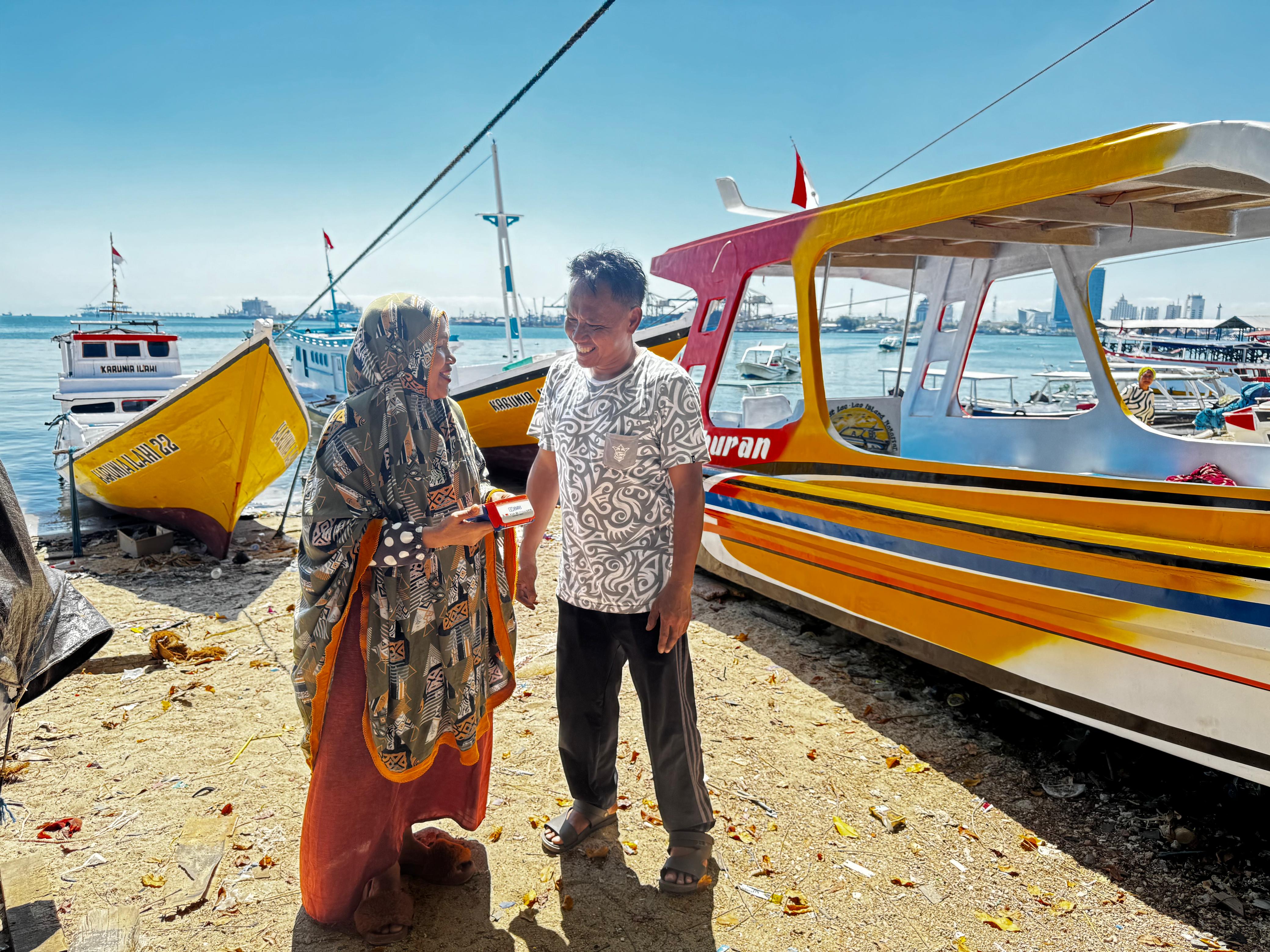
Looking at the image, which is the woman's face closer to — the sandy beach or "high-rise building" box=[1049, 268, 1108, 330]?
the sandy beach

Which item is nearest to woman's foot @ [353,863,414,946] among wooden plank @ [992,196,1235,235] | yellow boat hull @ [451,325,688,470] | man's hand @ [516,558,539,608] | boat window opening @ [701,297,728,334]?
man's hand @ [516,558,539,608]

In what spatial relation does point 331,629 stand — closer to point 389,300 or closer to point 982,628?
point 389,300

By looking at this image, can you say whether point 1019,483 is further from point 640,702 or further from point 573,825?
point 573,825

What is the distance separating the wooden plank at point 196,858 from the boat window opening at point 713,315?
4.03 meters

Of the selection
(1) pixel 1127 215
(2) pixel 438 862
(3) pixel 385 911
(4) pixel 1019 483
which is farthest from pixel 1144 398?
(3) pixel 385 911

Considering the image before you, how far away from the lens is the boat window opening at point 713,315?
5367 mm

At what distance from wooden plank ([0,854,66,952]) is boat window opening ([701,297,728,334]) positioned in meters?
4.50

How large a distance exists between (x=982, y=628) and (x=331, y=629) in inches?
110

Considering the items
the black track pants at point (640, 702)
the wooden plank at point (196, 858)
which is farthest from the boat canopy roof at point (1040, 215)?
the wooden plank at point (196, 858)

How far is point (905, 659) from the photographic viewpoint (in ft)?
15.4

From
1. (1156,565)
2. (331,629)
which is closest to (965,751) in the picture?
(1156,565)

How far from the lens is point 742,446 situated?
5.17 meters

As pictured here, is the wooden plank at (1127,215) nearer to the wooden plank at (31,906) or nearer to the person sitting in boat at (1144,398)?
the person sitting in boat at (1144,398)

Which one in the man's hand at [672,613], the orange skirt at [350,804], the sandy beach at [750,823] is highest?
the man's hand at [672,613]
